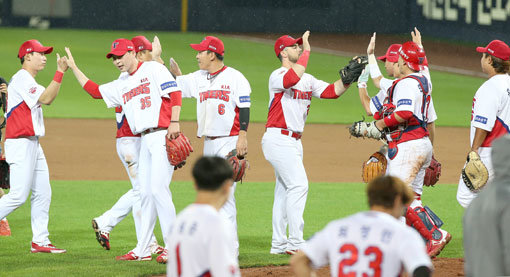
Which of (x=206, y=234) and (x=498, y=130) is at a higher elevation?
(x=206, y=234)

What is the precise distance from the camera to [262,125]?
18.6 metres

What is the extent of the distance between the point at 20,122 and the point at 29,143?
0.73 feet

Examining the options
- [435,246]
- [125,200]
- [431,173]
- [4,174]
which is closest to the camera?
[435,246]

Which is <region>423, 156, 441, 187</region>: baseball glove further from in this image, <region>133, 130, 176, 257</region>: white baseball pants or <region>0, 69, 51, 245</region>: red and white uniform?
<region>0, 69, 51, 245</region>: red and white uniform

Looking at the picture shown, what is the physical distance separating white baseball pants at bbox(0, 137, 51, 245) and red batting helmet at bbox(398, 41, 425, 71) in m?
3.64

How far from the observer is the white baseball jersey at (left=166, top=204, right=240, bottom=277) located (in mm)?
3953

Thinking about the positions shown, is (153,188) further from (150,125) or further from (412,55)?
(412,55)

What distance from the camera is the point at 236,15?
39.8 m

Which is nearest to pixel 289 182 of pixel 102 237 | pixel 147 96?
pixel 147 96

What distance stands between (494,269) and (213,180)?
1393 mm

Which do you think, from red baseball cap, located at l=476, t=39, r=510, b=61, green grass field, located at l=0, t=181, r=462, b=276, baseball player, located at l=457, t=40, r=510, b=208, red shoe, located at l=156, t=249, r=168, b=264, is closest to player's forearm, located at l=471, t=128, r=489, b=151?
baseball player, located at l=457, t=40, r=510, b=208

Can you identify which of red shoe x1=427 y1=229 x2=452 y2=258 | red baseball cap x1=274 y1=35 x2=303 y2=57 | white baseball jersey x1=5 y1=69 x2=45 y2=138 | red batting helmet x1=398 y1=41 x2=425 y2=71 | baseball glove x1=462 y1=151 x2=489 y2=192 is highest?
red batting helmet x1=398 y1=41 x2=425 y2=71

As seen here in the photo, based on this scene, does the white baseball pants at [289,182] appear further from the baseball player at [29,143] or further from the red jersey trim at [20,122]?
the red jersey trim at [20,122]

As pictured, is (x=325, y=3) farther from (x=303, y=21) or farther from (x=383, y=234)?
(x=383, y=234)
